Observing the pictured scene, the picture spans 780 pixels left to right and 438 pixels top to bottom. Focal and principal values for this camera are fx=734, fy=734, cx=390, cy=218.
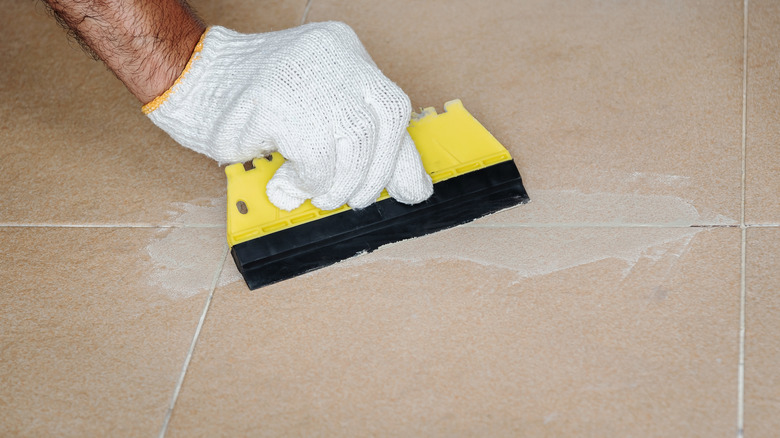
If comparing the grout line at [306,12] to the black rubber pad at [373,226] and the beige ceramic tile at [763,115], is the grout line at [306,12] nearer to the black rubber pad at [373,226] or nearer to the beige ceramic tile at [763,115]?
the black rubber pad at [373,226]

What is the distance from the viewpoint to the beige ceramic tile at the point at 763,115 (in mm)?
1443

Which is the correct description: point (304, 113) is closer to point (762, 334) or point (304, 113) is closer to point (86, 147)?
point (86, 147)

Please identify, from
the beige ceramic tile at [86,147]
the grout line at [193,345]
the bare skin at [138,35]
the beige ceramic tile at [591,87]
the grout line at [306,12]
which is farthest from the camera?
the grout line at [306,12]

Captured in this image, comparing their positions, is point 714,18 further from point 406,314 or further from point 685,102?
point 406,314

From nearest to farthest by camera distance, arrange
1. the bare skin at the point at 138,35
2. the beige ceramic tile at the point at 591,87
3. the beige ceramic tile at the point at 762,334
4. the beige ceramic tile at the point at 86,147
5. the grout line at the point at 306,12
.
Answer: the beige ceramic tile at the point at 762,334 < the bare skin at the point at 138,35 < the beige ceramic tile at the point at 591,87 < the beige ceramic tile at the point at 86,147 < the grout line at the point at 306,12

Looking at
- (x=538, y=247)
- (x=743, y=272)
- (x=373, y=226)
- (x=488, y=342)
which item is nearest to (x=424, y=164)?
(x=373, y=226)

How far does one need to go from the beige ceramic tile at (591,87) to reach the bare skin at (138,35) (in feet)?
1.95

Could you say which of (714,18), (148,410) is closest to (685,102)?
(714,18)

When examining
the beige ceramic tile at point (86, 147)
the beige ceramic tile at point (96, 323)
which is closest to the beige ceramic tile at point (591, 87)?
the beige ceramic tile at point (86, 147)

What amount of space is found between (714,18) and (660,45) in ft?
0.58

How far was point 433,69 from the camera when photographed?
187 centimetres

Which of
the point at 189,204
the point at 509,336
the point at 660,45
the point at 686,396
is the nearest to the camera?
the point at 686,396

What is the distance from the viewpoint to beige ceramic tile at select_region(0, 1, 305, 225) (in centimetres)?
164

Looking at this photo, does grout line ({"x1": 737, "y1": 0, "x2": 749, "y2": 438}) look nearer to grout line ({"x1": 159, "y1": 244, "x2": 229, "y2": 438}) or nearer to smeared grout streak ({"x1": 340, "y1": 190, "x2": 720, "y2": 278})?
smeared grout streak ({"x1": 340, "y1": 190, "x2": 720, "y2": 278})
